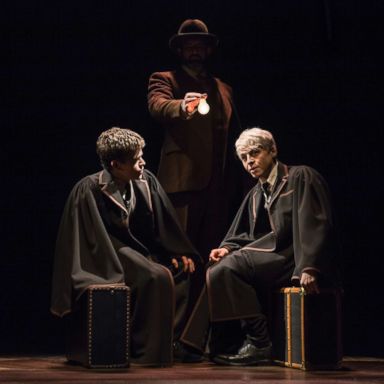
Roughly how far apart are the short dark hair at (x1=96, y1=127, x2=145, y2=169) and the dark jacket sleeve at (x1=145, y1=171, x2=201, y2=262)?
0.28 metres

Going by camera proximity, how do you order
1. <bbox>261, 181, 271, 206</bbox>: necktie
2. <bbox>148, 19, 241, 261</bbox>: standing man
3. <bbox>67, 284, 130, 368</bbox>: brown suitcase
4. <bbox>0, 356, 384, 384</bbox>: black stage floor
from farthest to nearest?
1. <bbox>148, 19, 241, 261</bbox>: standing man
2. <bbox>261, 181, 271, 206</bbox>: necktie
3. <bbox>67, 284, 130, 368</bbox>: brown suitcase
4. <bbox>0, 356, 384, 384</bbox>: black stage floor

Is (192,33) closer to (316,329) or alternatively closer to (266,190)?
(266,190)

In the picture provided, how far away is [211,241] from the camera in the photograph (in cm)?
571

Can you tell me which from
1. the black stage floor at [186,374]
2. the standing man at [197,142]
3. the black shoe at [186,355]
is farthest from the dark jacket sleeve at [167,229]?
the black stage floor at [186,374]

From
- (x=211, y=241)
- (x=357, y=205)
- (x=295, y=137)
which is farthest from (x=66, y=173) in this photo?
(x=357, y=205)

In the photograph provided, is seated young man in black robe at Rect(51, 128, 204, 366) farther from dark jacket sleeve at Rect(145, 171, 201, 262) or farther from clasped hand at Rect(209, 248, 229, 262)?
clasped hand at Rect(209, 248, 229, 262)

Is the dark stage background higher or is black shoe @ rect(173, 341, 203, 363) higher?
the dark stage background

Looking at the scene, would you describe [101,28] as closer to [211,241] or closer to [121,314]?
[211,241]

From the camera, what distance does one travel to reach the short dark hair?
4.99 m

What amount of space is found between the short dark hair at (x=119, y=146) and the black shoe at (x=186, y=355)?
0.97 meters

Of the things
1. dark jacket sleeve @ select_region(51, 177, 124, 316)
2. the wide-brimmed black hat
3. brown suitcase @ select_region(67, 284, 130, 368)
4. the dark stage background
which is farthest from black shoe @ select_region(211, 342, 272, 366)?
the wide-brimmed black hat

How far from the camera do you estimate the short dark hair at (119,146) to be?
4.99 m

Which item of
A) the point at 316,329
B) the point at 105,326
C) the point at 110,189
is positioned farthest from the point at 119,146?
the point at 316,329

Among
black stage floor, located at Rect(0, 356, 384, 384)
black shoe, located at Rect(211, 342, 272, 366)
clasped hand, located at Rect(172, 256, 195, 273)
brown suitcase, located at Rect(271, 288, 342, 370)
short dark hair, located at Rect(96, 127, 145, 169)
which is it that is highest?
short dark hair, located at Rect(96, 127, 145, 169)
